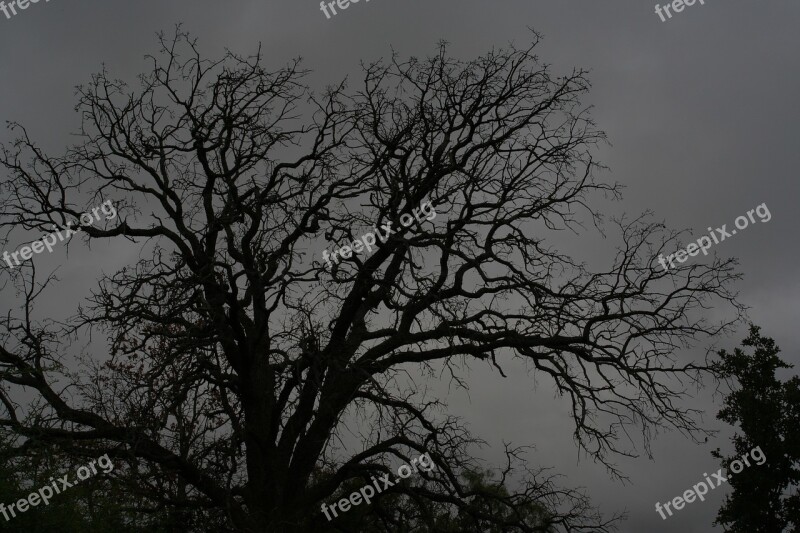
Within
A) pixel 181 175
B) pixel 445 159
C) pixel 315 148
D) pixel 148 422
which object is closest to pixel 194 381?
pixel 148 422

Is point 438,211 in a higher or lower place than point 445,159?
lower

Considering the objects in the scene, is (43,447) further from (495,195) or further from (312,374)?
(495,195)

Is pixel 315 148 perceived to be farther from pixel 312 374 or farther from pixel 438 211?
pixel 312 374

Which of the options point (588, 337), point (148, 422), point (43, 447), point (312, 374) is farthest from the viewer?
point (588, 337)

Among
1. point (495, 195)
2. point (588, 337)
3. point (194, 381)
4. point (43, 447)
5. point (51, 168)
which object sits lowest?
point (588, 337)

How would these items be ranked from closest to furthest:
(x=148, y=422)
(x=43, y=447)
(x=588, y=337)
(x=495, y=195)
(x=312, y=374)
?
1. (x=43, y=447)
2. (x=148, y=422)
3. (x=312, y=374)
4. (x=588, y=337)
5. (x=495, y=195)

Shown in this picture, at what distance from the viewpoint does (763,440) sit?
25641mm

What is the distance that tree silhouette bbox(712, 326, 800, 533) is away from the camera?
2494 cm

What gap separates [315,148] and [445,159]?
222 centimetres

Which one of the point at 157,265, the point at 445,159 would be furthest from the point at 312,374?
the point at 445,159

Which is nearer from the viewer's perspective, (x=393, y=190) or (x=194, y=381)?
(x=194, y=381)

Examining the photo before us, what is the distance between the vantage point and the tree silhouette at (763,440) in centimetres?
2494

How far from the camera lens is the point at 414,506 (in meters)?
13.2

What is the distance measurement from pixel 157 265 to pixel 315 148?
344 cm
